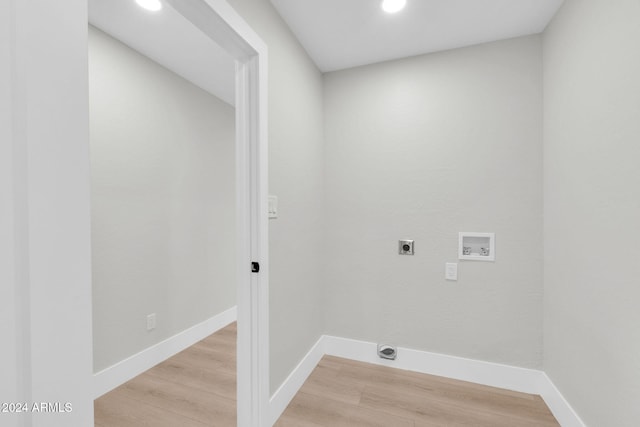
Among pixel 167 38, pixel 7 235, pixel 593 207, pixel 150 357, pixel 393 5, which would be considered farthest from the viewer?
pixel 150 357

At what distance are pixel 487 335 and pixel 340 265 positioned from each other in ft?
3.77

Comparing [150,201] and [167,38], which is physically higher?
[167,38]

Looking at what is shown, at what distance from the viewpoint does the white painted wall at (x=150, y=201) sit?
187 cm

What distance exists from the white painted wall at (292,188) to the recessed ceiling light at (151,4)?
2.02 ft

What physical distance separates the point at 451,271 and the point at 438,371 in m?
0.75

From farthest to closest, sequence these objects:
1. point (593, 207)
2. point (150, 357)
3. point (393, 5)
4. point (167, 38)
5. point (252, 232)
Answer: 1. point (150, 357)
2. point (167, 38)
3. point (393, 5)
4. point (252, 232)
5. point (593, 207)

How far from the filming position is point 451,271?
2.03 m

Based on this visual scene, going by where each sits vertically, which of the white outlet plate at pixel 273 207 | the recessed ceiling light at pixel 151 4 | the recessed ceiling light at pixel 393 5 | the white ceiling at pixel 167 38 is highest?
the white ceiling at pixel 167 38

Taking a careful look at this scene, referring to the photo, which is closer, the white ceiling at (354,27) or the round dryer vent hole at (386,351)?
the white ceiling at (354,27)

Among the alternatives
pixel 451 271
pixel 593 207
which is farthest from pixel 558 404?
pixel 593 207

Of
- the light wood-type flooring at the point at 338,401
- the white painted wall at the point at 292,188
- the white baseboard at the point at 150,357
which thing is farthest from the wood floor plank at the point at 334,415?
the white baseboard at the point at 150,357

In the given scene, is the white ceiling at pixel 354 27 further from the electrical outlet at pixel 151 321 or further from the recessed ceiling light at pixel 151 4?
the electrical outlet at pixel 151 321

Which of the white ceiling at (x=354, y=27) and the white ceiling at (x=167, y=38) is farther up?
the white ceiling at (x=167, y=38)

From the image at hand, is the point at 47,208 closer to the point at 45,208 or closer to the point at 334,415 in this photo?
the point at 45,208
